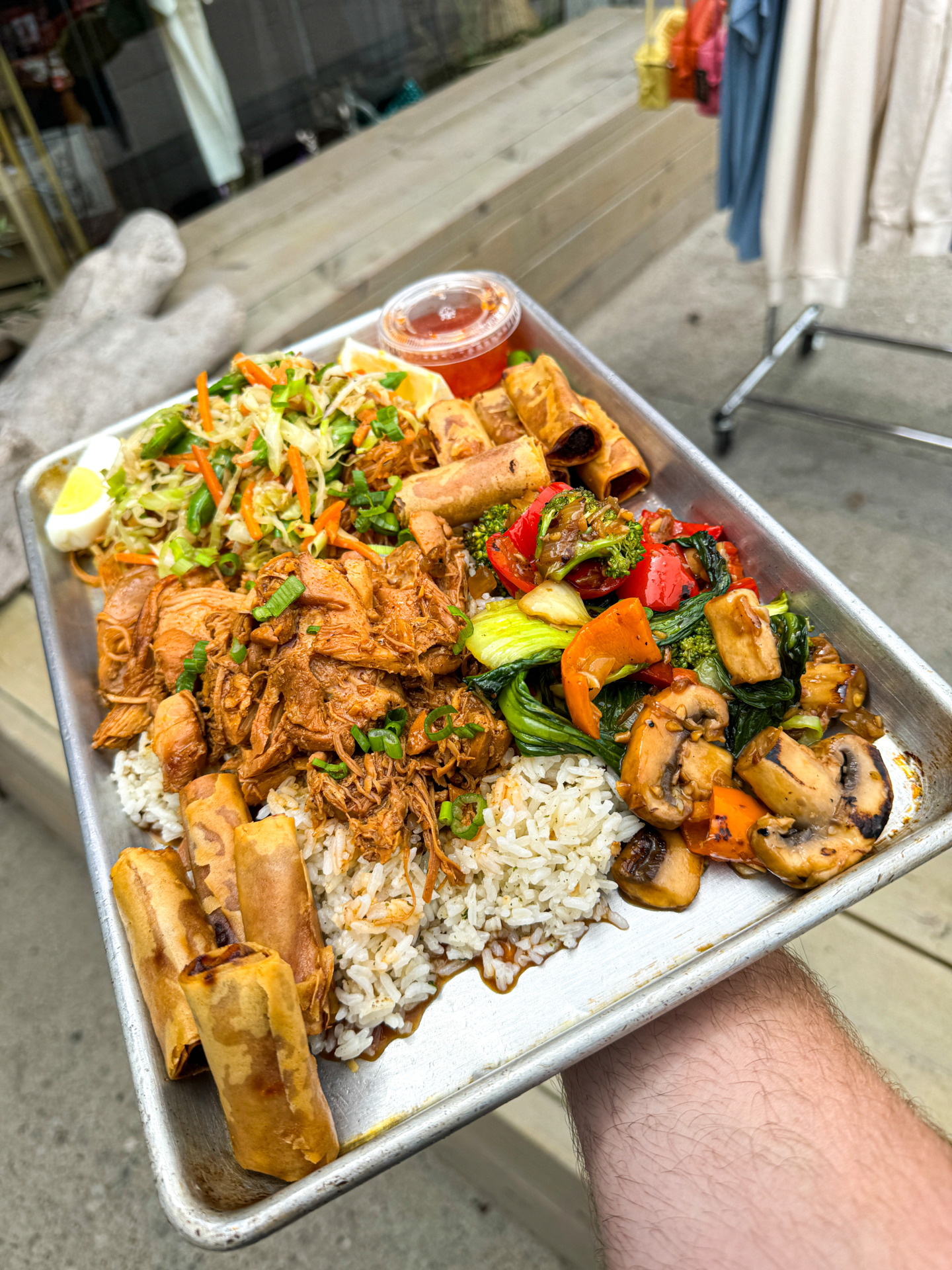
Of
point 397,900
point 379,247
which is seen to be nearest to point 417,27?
point 379,247

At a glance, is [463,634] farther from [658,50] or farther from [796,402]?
[796,402]

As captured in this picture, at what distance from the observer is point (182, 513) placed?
7.22 feet

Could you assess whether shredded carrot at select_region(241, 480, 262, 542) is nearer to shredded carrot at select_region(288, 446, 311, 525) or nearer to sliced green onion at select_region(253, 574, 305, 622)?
shredded carrot at select_region(288, 446, 311, 525)

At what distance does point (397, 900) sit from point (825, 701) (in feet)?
2.90

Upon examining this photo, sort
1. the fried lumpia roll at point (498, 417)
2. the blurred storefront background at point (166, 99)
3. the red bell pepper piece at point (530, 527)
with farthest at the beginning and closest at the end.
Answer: the blurred storefront background at point (166, 99) < the fried lumpia roll at point (498, 417) < the red bell pepper piece at point (530, 527)

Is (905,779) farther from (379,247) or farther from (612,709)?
(379,247)

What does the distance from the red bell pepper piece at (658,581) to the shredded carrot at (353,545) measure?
57cm

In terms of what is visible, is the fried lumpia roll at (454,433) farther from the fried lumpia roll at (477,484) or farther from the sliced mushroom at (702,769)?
the sliced mushroom at (702,769)

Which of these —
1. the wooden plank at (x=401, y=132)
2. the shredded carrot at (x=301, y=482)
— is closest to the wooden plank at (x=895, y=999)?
the shredded carrot at (x=301, y=482)

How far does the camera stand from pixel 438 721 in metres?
1.63

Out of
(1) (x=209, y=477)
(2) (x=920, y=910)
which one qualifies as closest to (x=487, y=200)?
(1) (x=209, y=477)

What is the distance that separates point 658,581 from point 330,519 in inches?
30.9

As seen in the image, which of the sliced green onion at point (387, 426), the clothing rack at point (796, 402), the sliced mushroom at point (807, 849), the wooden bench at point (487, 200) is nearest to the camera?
the sliced mushroom at point (807, 849)

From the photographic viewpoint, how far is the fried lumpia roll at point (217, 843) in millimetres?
1568
